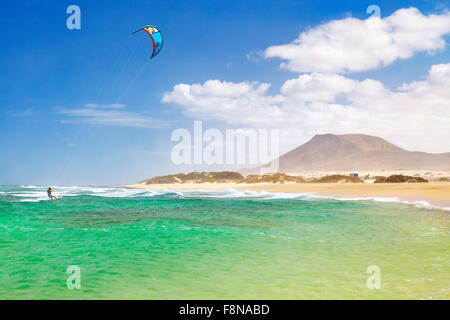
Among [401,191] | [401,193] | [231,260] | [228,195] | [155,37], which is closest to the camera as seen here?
[231,260]

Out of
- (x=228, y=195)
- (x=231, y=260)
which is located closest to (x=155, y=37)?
(x=231, y=260)

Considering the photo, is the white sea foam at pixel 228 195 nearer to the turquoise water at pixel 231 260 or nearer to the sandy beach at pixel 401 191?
the sandy beach at pixel 401 191

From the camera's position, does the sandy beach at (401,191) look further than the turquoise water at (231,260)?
Yes

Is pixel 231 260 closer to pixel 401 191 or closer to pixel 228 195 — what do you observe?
pixel 401 191

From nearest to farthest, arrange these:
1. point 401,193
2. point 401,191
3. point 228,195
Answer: point 401,193 → point 401,191 → point 228,195

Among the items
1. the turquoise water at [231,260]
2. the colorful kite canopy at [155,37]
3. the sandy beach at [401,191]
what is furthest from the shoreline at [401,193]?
the colorful kite canopy at [155,37]

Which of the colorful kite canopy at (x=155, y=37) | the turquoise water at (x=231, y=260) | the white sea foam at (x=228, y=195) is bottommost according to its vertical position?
the white sea foam at (x=228, y=195)

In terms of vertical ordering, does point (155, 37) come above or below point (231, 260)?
above

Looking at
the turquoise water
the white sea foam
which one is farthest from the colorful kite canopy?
the white sea foam
